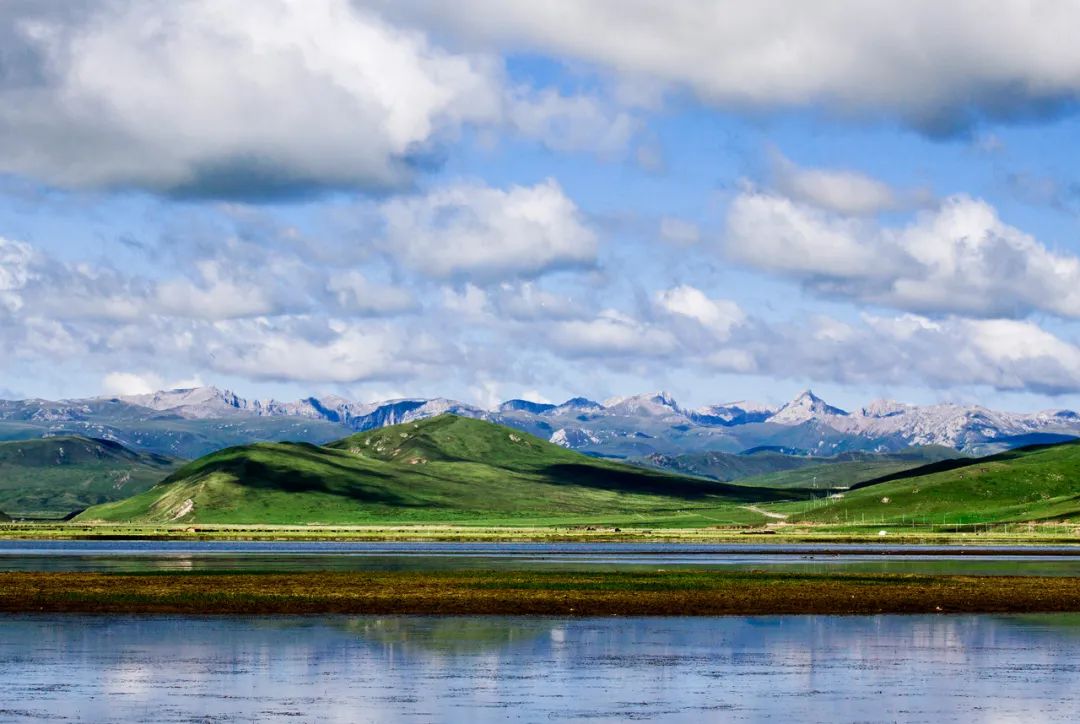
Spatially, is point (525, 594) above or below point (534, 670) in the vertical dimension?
above

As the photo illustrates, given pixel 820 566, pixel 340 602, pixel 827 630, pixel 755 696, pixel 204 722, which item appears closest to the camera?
pixel 204 722

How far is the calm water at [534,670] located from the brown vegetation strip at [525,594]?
267 inches

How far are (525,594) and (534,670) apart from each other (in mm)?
39237

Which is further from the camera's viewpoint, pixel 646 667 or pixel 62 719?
pixel 646 667

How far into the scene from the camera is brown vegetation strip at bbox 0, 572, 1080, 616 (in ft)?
284

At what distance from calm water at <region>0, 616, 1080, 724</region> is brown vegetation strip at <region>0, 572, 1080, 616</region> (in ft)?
22.3

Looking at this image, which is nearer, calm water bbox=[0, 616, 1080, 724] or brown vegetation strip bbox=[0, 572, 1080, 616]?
calm water bbox=[0, 616, 1080, 724]

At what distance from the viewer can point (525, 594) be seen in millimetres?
96750

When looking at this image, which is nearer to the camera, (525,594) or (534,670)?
(534,670)

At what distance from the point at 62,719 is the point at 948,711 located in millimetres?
28549

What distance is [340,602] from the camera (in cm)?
8981

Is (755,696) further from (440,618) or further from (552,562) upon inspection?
(552,562)

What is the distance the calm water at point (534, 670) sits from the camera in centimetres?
4747

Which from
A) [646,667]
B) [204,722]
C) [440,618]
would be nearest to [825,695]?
[646,667]
